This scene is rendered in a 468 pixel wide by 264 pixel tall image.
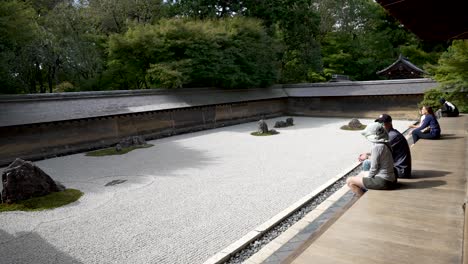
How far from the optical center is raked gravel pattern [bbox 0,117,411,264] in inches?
183

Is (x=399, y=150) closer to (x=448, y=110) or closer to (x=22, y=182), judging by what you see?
(x=22, y=182)

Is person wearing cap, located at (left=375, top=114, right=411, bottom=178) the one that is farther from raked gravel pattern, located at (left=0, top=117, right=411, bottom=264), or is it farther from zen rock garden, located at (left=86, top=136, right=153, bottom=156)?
zen rock garden, located at (left=86, top=136, right=153, bottom=156)

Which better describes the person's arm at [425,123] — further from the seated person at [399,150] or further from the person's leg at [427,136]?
the seated person at [399,150]

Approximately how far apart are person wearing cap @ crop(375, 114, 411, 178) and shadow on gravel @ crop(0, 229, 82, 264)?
501 cm

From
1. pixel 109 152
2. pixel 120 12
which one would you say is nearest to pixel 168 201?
pixel 109 152

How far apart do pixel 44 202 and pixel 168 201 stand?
100 inches

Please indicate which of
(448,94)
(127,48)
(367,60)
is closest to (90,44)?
(127,48)

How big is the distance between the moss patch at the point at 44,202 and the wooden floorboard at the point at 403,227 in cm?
537

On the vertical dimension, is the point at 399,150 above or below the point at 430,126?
above

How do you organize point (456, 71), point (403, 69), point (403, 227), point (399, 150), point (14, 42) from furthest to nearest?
point (403, 69), point (14, 42), point (456, 71), point (399, 150), point (403, 227)

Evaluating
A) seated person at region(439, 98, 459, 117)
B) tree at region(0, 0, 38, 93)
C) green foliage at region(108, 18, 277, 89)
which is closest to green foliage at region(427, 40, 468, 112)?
seated person at region(439, 98, 459, 117)

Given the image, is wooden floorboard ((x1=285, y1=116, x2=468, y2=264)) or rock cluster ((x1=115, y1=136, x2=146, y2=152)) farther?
rock cluster ((x1=115, y1=136, x2=146, y2=152))

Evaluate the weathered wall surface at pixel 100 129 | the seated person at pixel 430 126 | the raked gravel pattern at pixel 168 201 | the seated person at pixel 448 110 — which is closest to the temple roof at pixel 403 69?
the seated person at pixel 448 110

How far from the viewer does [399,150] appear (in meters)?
5.32
